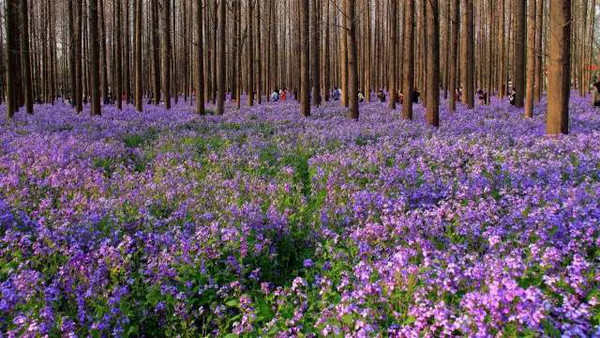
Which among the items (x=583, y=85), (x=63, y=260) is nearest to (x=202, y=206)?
(x=63, y=260)

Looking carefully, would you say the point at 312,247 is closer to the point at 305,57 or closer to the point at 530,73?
the point at 305,57

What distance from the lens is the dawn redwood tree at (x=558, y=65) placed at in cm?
1213

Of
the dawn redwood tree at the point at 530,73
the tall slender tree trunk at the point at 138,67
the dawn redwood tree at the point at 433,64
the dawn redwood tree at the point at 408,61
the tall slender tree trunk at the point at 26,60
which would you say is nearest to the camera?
the dawn redwood tree at the point at 433,64

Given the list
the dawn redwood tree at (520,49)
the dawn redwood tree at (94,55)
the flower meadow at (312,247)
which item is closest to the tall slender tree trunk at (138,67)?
the dawn redwood tree at (94,55)

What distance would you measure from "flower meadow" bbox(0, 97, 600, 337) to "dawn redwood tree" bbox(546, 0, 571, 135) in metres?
1.77

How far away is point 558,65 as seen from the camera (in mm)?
12445

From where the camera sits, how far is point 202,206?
7105 millimetres

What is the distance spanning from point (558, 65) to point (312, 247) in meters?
9.47

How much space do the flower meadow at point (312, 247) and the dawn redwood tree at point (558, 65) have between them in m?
1.77

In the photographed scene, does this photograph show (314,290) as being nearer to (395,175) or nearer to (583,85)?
(395,175)

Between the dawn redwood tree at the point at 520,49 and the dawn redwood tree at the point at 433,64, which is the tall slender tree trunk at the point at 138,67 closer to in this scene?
the dawn redwood tree at the point at 433,64

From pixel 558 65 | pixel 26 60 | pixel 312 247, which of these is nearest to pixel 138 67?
pixel 26 60

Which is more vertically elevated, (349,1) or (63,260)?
(349,1)

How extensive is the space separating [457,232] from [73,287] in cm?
388
